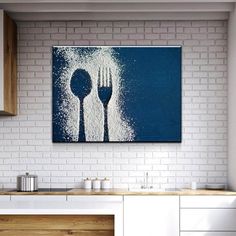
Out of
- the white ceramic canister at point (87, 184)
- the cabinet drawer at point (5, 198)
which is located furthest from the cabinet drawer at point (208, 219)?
the cabinet drawer at point (5, 198)

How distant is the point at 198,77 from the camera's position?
6500mm

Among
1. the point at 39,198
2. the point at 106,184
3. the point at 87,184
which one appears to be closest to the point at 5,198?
the point at 39,198

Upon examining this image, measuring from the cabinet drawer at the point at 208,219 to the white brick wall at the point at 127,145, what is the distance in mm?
678

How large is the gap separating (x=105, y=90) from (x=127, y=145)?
0.67 metres

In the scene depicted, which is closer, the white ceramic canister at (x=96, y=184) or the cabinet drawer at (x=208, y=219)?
the cabinet drawer at (x=208, y=219)

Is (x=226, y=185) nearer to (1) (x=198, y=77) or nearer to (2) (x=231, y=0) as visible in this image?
(1) (x=198, y=77)

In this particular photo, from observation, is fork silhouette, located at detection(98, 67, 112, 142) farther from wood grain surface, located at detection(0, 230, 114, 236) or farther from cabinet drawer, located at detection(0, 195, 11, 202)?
cabinet drawer, located at detection(0, 195, 11, 202)

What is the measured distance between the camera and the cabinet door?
A: 229 inches

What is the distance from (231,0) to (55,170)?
2.65 metres

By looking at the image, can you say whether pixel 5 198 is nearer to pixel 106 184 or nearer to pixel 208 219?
pixel 106 184

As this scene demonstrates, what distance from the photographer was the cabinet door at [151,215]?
5812mm

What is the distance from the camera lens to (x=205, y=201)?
584 cm

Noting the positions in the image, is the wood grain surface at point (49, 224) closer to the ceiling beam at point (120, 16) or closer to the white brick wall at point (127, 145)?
the white brick wall at point (127, 145)

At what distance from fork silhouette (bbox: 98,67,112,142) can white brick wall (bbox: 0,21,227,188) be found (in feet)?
0.71
